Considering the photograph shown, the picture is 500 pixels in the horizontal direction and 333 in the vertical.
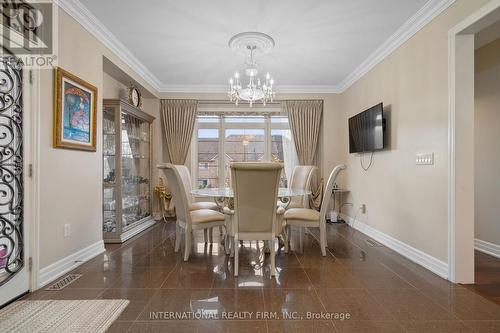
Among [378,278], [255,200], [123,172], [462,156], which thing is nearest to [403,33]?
[462,156]

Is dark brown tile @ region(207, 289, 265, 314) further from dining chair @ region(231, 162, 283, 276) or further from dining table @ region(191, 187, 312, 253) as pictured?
dining table @ region(191, 187, 312, 253)

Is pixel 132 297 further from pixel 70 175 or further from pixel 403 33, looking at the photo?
pixel 403 33

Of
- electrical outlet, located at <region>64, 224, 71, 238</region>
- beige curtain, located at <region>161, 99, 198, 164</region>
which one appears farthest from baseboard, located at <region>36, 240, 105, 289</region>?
beige curtain, located at <region>161, 99, 198, 164</region>

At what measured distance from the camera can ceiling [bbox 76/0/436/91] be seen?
2.57m

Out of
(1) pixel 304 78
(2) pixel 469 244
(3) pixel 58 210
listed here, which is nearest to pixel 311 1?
(1) pixel 304 78

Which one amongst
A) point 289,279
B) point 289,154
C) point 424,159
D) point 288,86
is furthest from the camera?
point 289,154

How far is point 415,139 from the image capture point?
9.32 feet

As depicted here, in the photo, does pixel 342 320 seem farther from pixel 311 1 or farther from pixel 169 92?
pixel 169 92

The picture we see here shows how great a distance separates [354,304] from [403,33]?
9.81 ft

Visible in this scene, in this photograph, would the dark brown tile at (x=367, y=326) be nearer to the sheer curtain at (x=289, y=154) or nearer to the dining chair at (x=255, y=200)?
the dining chair at (x=255, y=200)

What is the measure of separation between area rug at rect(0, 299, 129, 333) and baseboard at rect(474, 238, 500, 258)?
3938 millimetres

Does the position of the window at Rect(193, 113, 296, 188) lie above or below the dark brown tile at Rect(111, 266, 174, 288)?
above

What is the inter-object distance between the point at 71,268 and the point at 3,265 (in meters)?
0.68

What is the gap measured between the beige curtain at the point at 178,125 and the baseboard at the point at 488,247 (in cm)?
468
